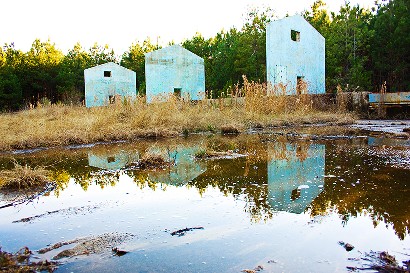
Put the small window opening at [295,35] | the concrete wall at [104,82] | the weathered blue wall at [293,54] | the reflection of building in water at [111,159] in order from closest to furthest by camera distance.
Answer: the reflection of building in water at [111,159] < the weathered blue wall at [293,54] < the small window opening at [295,35] < the concrete wall at [104,82]

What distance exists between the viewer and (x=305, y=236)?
7.47 feet

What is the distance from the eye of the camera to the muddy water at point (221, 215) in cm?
203

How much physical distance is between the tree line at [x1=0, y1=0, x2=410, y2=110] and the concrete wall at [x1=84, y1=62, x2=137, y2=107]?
4.20 ft

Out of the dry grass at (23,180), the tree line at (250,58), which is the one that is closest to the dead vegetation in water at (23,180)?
the dry grass at (23,180)

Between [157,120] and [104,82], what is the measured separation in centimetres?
1822

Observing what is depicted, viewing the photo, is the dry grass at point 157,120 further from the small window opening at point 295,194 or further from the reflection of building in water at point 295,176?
the small window opening at point 295,194

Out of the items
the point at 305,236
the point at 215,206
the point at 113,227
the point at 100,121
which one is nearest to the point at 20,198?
the point at 113,227

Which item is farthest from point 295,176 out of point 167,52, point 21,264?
point 167,52

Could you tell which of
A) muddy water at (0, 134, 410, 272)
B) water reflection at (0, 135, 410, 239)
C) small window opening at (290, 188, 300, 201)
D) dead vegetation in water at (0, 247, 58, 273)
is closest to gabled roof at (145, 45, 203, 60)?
water reflection at (0, 135, 410, 239)

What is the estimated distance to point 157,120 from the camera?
31.0 ft

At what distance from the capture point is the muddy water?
2.03 meters

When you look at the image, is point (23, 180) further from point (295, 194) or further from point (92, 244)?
point (295, 194)

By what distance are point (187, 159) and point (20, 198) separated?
2403 mm

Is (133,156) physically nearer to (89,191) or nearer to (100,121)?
(89,191)
